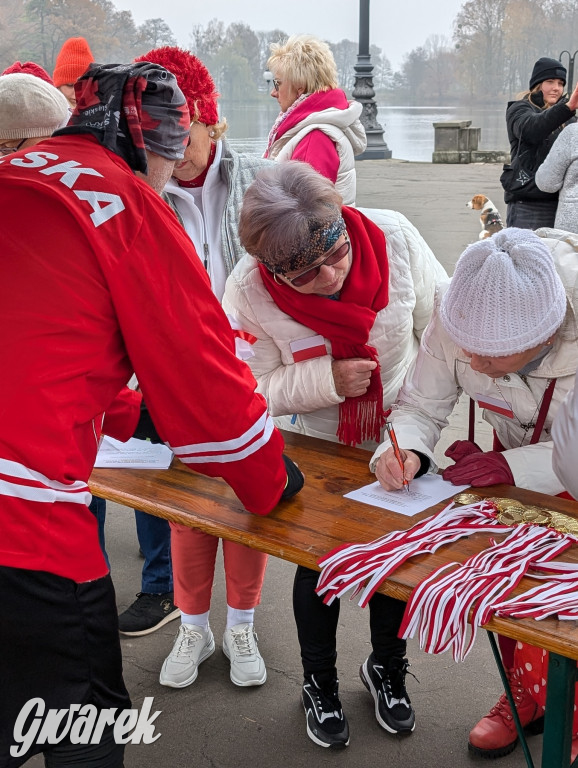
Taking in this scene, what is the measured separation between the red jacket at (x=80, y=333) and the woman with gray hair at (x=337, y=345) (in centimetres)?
58

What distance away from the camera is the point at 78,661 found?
1372mm

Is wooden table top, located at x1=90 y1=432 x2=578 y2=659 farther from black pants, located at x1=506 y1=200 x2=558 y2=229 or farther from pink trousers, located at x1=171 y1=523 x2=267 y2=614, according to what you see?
black pants, located at x1=506 y1=200 x2=558 y2=229

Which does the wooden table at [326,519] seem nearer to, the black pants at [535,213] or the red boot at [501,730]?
the red boot at [501,730]

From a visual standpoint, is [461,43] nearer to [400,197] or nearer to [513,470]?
[400,197]

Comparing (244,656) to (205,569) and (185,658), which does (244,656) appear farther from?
(205,569)

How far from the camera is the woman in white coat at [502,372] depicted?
1659 mm

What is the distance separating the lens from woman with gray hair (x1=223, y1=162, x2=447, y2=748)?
207 centimetres

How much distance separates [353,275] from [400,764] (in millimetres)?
1251

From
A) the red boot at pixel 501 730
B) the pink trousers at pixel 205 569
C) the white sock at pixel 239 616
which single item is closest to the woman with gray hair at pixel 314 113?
the pink trousers at pixel 205 569

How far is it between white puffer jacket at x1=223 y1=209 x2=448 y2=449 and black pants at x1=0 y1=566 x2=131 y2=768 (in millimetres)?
883

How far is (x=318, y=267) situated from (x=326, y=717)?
1177 mm

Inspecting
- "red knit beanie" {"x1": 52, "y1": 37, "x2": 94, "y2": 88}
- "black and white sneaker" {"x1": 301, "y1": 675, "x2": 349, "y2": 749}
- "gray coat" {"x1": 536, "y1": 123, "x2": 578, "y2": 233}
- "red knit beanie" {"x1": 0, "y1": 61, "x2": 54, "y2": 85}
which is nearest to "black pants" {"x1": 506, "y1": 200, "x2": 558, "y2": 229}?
"gray coat" {"x1": 536, "y1": 123, "x2": 578, "y2": 233}

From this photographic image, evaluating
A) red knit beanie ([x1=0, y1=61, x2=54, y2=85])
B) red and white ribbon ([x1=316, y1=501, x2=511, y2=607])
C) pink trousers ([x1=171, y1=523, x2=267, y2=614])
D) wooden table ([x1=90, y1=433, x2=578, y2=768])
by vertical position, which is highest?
red knit beanie ([x1=0, y1=61, x2=54, y2=85])

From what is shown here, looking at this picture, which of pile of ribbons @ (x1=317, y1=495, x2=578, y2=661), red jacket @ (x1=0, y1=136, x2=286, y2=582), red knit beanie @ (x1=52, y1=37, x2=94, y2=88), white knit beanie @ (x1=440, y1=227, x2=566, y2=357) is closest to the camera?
red jacket @ (x1=0, y1=136, x2=286, y2=582)
